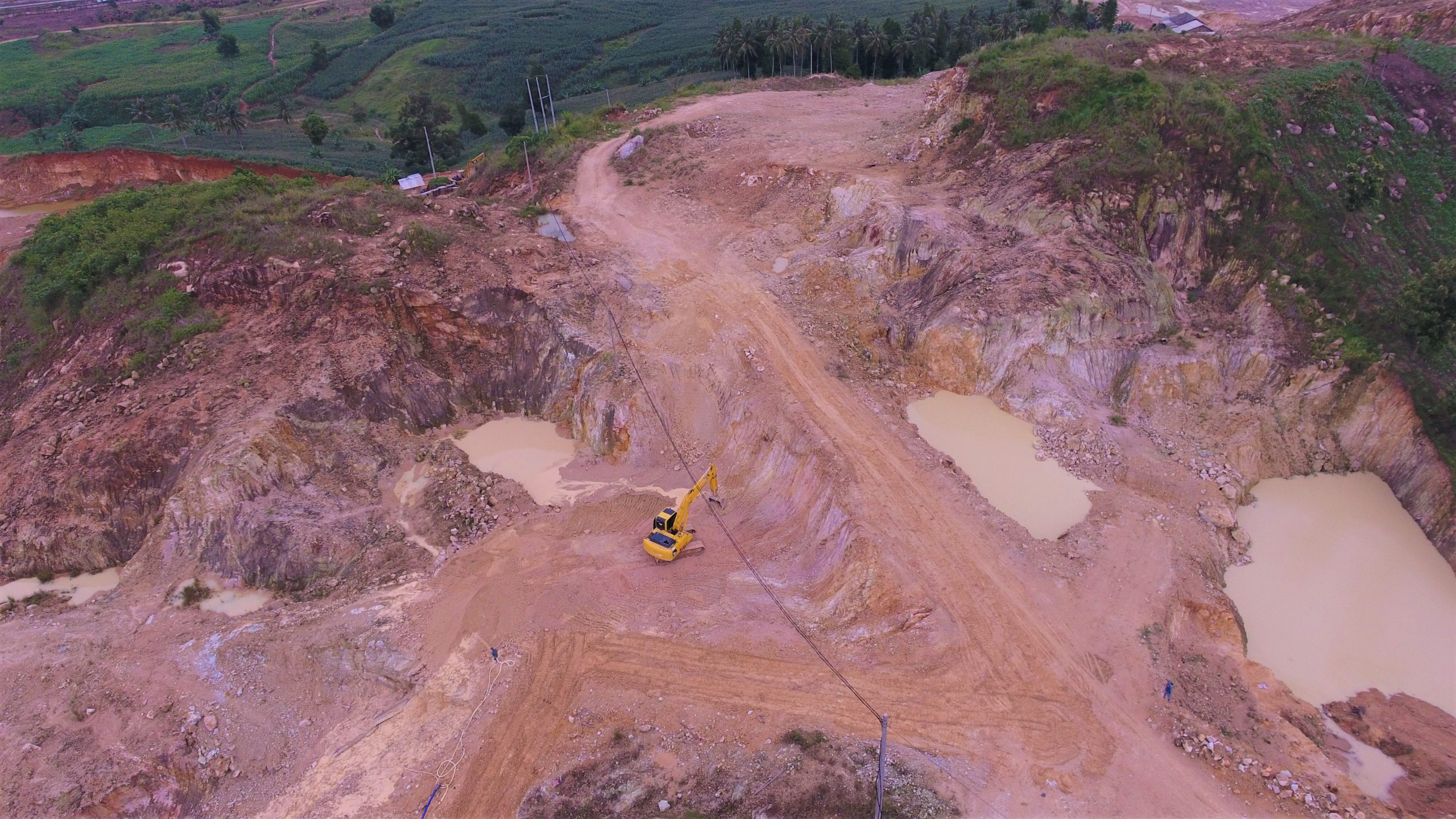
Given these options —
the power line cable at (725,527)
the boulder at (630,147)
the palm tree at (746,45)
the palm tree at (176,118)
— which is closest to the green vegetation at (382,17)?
the palm tree at (176,118)

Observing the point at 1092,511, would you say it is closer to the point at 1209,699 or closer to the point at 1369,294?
the point at 1209,699

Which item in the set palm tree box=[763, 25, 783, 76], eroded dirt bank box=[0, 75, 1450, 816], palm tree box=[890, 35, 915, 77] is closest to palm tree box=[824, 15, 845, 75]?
palm tree box=[763, 25, 783, 76]

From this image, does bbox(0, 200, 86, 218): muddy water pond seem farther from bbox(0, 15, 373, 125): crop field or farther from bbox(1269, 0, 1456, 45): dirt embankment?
bbox(1269, 0, 1456, 45): dirt embankment

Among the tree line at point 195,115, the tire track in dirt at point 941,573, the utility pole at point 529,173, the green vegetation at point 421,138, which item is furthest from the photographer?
the tree line at point 195,115

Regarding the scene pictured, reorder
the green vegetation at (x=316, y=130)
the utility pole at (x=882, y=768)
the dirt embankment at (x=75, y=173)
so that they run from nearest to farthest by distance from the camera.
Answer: the utility pole at (x=882, y=768) → the dirt embankment at (x=75, y=173) → the green vegetation at (x=316, y=130)

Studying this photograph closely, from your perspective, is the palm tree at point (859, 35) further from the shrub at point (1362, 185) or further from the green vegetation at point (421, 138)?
the shrub at point (1362, 185)

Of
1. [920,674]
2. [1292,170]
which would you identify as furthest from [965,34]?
[920,674]

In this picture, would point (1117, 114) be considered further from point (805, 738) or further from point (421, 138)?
point (421, 138)

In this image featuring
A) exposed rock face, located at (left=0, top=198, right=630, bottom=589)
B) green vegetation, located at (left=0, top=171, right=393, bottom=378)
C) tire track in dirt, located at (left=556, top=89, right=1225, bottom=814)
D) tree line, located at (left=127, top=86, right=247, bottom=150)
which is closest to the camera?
tire track in dirt, located at (left=556, top=89, right=1225, bottom=814)
